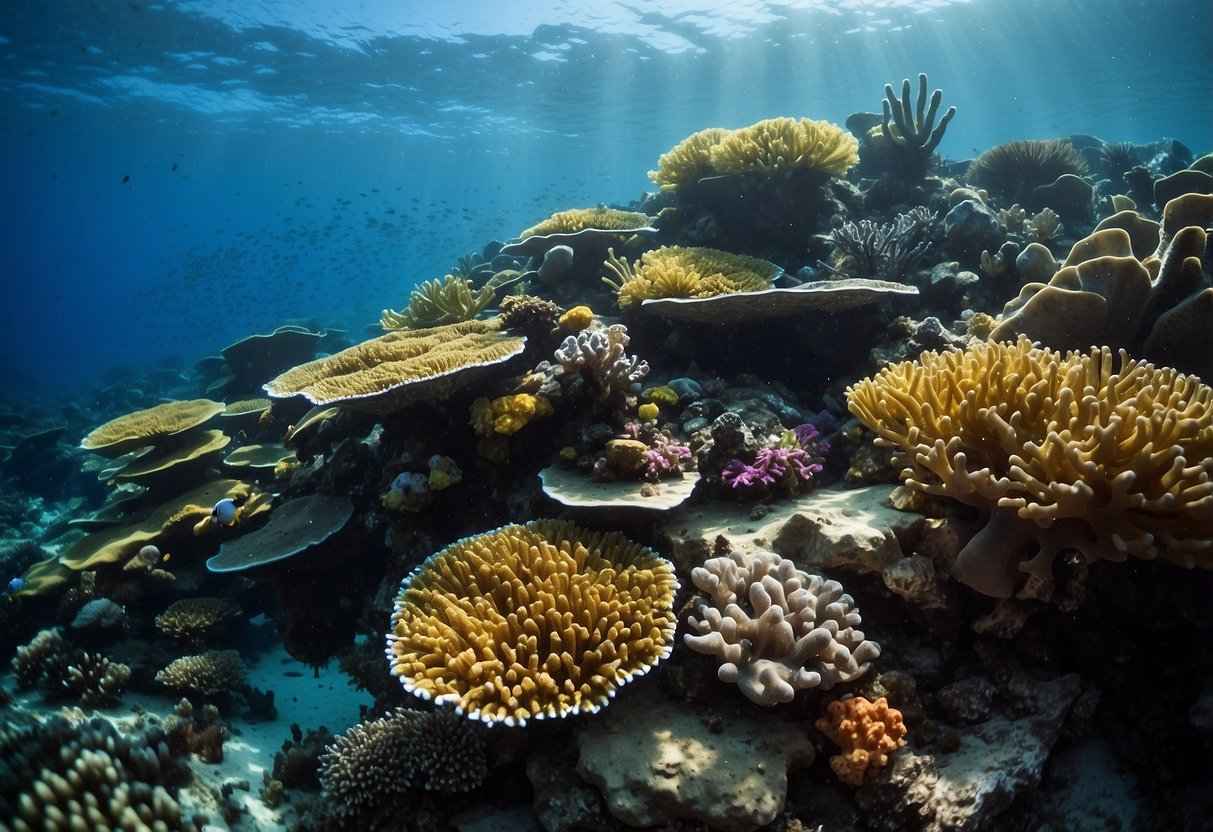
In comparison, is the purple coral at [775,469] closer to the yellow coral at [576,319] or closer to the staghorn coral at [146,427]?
the yellow coral at [576,319]

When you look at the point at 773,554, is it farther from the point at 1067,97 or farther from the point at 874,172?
the point at 1067,97

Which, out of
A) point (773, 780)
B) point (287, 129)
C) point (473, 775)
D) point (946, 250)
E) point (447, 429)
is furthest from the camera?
point (287, 129)

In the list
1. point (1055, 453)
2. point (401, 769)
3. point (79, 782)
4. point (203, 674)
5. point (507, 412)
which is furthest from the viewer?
point (203, 674)

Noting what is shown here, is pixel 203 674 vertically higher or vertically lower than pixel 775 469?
lower

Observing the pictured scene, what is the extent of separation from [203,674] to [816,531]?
22.4ft

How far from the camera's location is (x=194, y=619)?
7188 mm

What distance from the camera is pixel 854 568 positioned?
3707mm

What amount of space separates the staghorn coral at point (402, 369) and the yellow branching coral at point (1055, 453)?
321 cm

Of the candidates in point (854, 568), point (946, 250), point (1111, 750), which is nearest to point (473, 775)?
point (854, 568)

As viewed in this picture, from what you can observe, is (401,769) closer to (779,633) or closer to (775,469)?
(779,633)

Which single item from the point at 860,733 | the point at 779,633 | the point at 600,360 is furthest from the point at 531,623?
the point at 600,360

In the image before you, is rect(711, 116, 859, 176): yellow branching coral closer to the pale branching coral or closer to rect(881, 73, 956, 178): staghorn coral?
rect(881, 73, 956, 178): staghorn coral

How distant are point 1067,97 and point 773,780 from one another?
5943cm

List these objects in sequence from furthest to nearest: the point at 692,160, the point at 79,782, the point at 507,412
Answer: the point at 692,160 < the point at 507,412 < the point at 79,782
